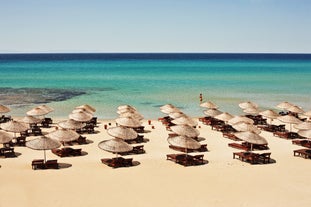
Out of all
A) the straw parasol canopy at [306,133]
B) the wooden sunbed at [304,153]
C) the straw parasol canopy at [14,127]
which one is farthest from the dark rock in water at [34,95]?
the straw parasol canopy at [306,133]

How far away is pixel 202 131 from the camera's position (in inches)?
1192

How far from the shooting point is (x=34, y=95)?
52.4 metres

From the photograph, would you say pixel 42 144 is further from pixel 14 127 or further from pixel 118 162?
pixel 14 127

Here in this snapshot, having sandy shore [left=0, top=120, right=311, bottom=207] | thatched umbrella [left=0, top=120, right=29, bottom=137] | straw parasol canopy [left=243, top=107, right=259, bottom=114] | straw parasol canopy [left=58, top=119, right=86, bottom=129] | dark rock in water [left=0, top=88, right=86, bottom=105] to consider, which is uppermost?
thatched umbrella [left=0, top=120, right=29, bottom=137]

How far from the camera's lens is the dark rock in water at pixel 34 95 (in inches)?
1844

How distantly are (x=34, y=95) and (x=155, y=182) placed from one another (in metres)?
38.9

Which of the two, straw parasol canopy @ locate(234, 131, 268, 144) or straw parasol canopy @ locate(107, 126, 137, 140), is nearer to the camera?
straw parasol canopy @ locate(234, 131, 268, 144)

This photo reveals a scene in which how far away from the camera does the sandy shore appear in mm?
15617

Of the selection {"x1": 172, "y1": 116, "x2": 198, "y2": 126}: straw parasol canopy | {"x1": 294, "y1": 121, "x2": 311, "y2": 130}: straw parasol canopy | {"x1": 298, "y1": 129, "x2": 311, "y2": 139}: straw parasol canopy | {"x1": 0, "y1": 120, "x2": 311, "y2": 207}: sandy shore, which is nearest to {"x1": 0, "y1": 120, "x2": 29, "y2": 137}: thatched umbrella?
{"x1": 0, "y1": 120, "x2": 311, "y2": 207}: sandy shore

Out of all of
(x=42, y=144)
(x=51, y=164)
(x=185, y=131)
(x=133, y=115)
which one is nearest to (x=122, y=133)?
(x=185, y=131)

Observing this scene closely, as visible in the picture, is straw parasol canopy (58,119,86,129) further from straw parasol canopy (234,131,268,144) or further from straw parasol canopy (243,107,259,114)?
straw parasol canopy (243,107,259,114)

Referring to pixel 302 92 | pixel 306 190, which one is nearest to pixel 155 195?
pixel 306 190

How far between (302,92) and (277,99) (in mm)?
9548

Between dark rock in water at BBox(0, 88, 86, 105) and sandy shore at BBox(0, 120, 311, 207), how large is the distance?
24.7 metres
